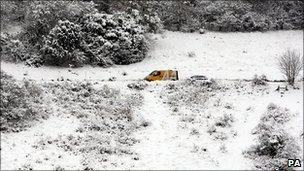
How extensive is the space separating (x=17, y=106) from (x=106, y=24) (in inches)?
616

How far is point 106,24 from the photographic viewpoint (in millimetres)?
43344

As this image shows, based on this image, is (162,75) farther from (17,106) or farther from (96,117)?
(17,106)

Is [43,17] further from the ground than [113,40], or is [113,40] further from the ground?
[43,17]

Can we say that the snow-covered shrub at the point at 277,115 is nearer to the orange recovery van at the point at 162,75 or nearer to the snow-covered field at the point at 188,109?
the snow-covered field at the point at 188,109

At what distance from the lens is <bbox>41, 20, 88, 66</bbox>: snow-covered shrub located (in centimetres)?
3994

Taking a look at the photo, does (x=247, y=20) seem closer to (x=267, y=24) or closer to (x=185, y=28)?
(x=267, y=24)

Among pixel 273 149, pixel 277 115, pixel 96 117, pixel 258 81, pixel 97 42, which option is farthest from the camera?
pixel 97 42

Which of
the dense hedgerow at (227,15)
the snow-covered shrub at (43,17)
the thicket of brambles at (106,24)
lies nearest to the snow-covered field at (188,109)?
the thicket of brambles at (106,24)

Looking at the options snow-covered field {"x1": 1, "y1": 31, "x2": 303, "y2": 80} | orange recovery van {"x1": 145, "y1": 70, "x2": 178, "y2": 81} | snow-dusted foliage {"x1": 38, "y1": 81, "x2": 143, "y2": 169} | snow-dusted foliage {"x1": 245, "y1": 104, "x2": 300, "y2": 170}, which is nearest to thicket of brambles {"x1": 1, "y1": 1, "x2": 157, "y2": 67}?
snow-covered field {"x1": 1, "y1": 31, "x2": 303, "y2": 80}

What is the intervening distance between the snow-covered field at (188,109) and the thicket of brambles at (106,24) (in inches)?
42.0

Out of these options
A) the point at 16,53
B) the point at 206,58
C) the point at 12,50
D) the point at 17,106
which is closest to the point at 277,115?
the point at 206,58

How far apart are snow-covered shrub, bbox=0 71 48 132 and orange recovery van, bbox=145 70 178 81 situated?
926 centimetres

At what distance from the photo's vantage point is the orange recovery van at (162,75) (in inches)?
1505

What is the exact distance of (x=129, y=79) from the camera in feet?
126
